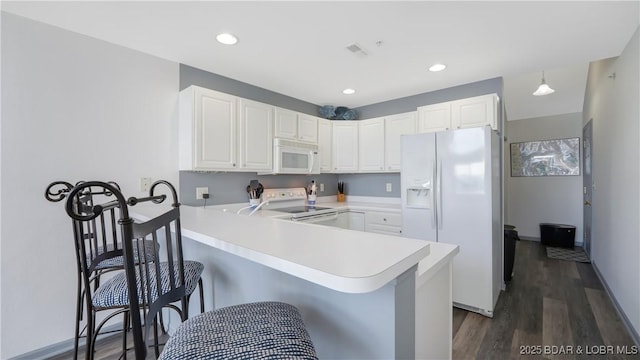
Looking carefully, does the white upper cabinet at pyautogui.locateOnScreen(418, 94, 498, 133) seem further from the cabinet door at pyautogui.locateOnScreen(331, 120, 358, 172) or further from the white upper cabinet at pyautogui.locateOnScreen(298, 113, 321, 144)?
the white upper cabinet at pyautogui.locateOnScreen(298, 113, 321, 144)

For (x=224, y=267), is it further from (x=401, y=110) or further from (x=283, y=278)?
(x=401, y=110)

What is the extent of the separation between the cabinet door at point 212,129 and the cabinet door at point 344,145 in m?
1.66

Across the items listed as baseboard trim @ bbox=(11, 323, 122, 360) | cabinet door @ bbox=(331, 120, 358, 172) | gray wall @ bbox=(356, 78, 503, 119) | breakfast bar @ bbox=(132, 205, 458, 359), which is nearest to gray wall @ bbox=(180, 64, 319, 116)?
cabinet door @ bbox=(331, 120, 358, 172)

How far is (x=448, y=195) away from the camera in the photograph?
2545 mm

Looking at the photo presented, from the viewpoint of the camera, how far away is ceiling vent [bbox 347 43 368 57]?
223cm

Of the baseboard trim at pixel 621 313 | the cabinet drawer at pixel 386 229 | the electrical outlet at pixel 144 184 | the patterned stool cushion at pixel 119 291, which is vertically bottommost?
the baseboard trim at pixel 621 313

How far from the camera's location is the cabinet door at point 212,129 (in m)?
2.43

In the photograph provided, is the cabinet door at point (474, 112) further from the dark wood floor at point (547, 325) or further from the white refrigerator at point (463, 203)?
the dark wood floor at point (547, 325)

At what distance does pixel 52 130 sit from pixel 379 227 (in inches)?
125

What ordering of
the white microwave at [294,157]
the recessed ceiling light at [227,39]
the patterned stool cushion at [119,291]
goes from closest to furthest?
the patterned stool cushion at [119,291]
the recessed ceiling light at [227,39]
the white microwave at [294,157]

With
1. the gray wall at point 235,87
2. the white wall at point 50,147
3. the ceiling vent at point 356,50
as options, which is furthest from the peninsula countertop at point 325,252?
the gray wall at point 235,87

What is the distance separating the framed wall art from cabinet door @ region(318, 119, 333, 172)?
3.98 meters

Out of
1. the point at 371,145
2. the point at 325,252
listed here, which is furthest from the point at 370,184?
the point at 325,252

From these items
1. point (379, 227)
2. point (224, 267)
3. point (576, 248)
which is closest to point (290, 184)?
point (379, 227)
